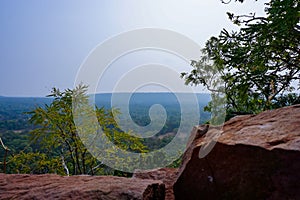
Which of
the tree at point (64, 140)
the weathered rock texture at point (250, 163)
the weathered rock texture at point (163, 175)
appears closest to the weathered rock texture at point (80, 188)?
the weathered rock texture at point (250, 163)

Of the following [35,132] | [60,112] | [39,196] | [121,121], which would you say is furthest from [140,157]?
[39,196]

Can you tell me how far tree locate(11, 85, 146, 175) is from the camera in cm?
601

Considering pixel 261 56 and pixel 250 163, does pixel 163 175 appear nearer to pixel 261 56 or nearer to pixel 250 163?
pixel 250 163

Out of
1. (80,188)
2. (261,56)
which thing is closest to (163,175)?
(80,188)

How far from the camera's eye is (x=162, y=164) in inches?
210

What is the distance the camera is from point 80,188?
212cm

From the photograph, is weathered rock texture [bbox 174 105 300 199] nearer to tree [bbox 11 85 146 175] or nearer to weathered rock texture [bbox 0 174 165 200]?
weathered rock texture [bbox 0 174 165 200]

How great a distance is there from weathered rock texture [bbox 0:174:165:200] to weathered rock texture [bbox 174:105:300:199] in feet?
1.21

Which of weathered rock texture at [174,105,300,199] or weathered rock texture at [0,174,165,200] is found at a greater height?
weathered rock texture at [174,105,300,199]

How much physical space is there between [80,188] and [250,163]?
1334mm

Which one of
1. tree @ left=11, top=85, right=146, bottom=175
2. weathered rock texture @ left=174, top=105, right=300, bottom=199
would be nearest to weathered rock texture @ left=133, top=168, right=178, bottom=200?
weathered rock texture @ left=174, top=105, right=300, bottom=199

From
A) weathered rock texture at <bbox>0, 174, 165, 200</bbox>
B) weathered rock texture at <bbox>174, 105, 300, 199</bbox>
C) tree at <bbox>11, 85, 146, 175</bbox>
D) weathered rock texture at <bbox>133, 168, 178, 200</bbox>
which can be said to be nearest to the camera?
weathered rock texture at <bbox>174, 105, 300, 199</bbox>

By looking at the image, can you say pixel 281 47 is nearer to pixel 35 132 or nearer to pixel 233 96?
pixel 233 96

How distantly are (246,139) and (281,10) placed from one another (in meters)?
2.86
